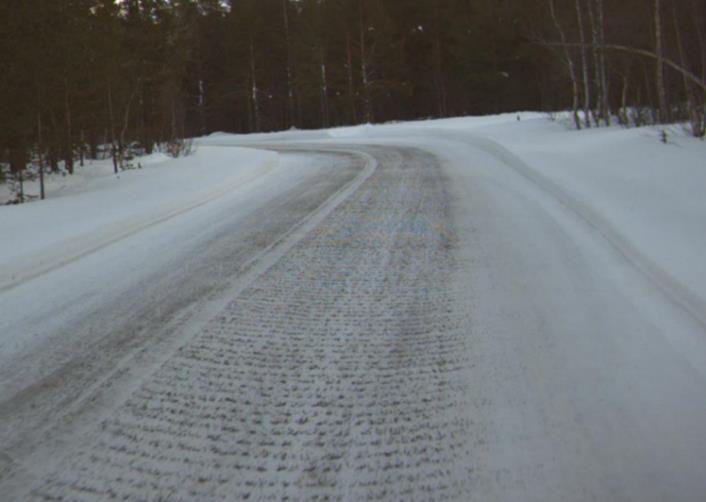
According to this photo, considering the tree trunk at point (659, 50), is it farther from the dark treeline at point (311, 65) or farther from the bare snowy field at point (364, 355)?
the bare snowy field at point (364, 355)

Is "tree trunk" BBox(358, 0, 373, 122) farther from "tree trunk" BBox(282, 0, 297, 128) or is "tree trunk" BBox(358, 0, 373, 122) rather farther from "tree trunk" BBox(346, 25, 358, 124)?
"tree trunk" BBox(282, 0, 297, 128)

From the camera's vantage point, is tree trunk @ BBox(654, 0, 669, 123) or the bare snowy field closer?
the bare snowy field

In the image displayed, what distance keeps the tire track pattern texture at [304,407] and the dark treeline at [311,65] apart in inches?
367

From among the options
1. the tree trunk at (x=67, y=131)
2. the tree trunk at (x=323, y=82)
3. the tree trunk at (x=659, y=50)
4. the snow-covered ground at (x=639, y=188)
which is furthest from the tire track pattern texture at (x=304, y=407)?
the tree trunk at (x=323, y=82)

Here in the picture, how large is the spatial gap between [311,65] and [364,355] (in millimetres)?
41515

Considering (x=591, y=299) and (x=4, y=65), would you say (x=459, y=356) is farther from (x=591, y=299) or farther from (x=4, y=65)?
(x=4, y=65)

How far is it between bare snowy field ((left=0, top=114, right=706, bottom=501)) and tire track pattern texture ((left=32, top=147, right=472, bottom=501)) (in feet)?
0.04

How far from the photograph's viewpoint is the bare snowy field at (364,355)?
240 cm

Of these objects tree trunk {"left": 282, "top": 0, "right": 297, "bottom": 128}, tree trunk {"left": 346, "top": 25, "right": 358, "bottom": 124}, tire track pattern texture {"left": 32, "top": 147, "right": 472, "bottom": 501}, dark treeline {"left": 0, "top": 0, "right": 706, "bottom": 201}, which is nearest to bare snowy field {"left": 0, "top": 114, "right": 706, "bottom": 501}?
tire track pattern texture {"left": 32, "top": 147, "right": 472, "bottom": 501}

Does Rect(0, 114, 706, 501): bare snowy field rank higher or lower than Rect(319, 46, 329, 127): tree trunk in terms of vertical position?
lower

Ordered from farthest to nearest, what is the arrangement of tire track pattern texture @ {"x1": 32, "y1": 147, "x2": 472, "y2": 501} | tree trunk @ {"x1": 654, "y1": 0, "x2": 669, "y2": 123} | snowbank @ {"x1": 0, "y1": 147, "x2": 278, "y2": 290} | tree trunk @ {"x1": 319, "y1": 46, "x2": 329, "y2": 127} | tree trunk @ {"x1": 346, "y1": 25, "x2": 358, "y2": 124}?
tree trunk @ {"x1": 319, "y1": 46, "x2": 329, "y2": 127} → tree trunk @ {"x1": 346, "y1": 25, "x2": 358, "y2": 124} → tree trunk @ {"x1": 654, "y1": 0, "x2": 669, "y2": 123} → snowbank @ {"x1": 0, "y1": 147, "x2": 278, "y2": 290} → tire track pattern texture @ {"x1": 32, "y1": 147, "x2": 472, "y2": 501}

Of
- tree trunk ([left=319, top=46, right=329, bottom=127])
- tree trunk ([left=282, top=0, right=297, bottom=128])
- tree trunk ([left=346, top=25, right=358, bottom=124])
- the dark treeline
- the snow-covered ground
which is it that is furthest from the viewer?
tree trunk ([left=282, top=0, right=297, bottom=128])

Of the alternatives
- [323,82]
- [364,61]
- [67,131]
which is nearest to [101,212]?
[67,131]

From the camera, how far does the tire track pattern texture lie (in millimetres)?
2348
